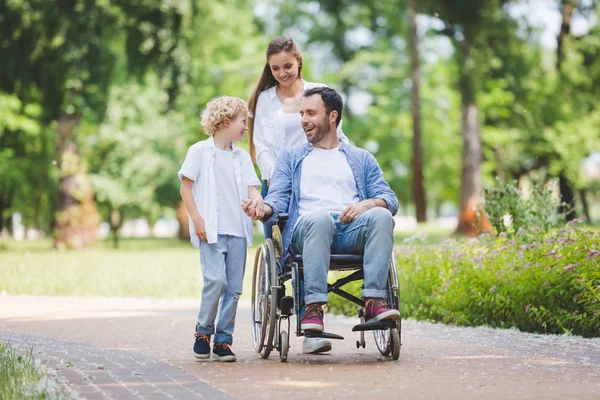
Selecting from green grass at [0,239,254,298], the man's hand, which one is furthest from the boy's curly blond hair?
green grass at [0,239,254,298]

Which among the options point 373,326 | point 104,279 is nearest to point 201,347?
point 373,326

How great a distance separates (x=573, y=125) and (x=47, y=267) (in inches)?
915

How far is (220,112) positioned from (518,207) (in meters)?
5.10

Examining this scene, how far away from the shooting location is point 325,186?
20.3ft

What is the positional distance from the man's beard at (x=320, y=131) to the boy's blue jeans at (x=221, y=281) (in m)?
0.77

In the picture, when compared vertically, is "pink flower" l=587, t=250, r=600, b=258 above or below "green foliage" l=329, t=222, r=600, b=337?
above

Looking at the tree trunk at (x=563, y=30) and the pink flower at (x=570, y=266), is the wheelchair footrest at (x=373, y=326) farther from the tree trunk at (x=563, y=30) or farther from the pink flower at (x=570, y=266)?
the tree trunk at (x=563, y=30)

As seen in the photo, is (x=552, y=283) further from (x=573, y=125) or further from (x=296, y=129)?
(x=573, y=125)

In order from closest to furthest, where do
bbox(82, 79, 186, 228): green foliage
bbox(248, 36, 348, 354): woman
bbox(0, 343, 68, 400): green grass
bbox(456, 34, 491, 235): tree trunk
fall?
bbox(0, 343, 68, 400): green grass
bbox(248, 36, 348, 354): woman
bbox(456, 34, 491, 235): tree trunk
bbox(82, 79, 186, 228): green foliage

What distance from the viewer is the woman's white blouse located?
21.9 feet

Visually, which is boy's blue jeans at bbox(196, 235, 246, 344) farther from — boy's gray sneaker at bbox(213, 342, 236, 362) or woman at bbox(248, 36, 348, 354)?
woman at bbox(248, 36, 348, 354)

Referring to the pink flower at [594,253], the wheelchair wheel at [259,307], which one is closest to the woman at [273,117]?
the wheelchair wheel at [259,307]

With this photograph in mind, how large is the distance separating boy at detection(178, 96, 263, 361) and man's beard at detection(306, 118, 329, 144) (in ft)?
1.43

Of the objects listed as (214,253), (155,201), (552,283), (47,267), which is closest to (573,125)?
(155,201)
